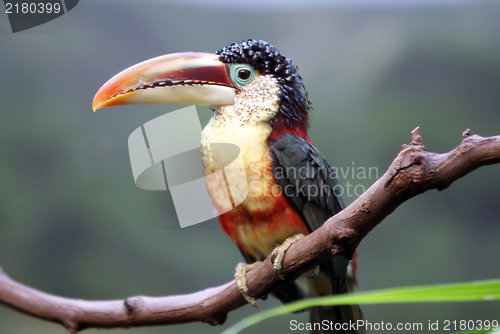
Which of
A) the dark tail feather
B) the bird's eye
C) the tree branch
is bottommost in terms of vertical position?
the dark tail feather

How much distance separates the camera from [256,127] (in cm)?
116

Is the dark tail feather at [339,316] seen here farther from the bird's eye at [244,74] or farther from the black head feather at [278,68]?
the bird's eye at [244,74]

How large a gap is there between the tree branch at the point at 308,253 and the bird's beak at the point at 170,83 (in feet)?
1.26

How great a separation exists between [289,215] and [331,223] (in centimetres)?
24

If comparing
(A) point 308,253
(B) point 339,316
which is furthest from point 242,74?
(B) point 339,316

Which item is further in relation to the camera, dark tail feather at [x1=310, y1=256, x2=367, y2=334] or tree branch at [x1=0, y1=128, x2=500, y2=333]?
dark tail feather at [x1=310, y1=256, x2=367, y2=334]

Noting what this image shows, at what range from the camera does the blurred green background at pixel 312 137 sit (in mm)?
1973

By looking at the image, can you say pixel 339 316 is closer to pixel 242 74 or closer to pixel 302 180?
pixel 302 180

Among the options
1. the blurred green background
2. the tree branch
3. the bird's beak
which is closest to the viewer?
Result: the tree branch

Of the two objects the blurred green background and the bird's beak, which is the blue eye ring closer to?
the bird's beak

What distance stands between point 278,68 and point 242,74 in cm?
8

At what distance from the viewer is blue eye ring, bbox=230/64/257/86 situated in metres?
1.16

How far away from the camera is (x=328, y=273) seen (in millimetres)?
1180

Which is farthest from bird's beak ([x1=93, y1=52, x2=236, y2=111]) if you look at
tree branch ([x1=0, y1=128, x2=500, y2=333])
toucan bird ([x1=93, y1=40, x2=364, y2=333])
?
tree branch ([x1=0, y1=128, x2=500, y2=333])
